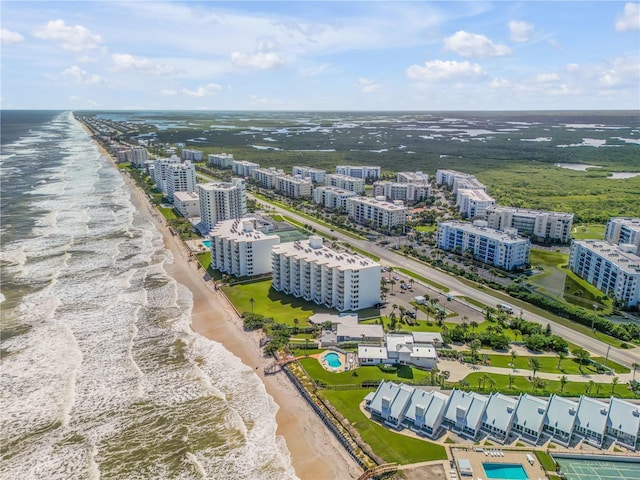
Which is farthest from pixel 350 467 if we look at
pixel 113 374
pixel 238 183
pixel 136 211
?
pixel 136 211

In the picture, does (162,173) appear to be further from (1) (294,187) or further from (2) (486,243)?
(2) (486,243)

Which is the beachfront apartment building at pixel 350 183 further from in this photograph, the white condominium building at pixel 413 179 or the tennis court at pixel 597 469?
the tennis court at pixel 597 469

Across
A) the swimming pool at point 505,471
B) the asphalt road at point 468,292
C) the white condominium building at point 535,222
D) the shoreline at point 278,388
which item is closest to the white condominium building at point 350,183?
the asphalt road at point 468,292

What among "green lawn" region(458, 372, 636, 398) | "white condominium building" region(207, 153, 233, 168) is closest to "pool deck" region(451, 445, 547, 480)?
"green lawn" region(458, 372, 636, 398)

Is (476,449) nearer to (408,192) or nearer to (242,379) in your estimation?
(242,379)

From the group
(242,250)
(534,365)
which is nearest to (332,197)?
(242,250)

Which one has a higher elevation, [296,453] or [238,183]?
[238,183]

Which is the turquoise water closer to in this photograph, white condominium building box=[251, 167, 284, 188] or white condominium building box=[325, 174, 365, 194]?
white condominium building box=[325, 174, 365, 194]
